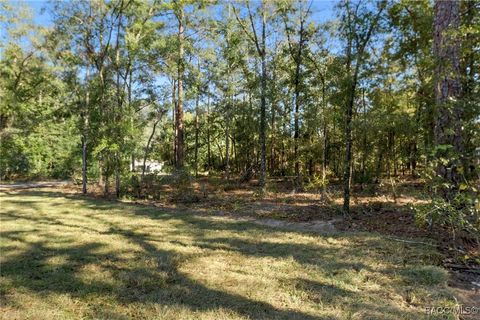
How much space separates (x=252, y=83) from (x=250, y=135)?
3.37m

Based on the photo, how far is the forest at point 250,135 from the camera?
321 centimetres

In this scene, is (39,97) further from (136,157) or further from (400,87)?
(400,87)

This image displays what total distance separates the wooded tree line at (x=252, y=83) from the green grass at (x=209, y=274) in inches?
87.3

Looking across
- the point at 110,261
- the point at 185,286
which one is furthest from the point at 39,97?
the point at 185,286

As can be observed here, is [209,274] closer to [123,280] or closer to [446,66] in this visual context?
[123,280]

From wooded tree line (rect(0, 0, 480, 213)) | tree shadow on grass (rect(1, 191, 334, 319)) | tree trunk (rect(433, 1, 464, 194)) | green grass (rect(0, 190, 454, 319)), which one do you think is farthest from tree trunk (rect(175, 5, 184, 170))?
tree trunk (rect(433, 1, 464, 194))

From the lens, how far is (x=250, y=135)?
15.6m

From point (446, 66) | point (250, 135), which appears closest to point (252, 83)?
point (250, 135)

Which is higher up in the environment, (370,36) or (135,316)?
(370,36)

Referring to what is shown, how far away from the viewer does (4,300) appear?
9.71ft

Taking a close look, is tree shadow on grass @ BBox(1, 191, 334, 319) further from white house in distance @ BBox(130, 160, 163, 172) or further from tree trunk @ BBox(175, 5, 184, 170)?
tree trunk @ BBox(175, 5, 184, 170)

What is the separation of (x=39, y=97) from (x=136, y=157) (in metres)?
12.1

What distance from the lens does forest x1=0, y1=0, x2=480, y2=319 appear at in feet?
10.5

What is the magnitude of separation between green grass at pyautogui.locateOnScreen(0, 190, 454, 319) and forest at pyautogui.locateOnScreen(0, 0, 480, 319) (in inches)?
1.5
